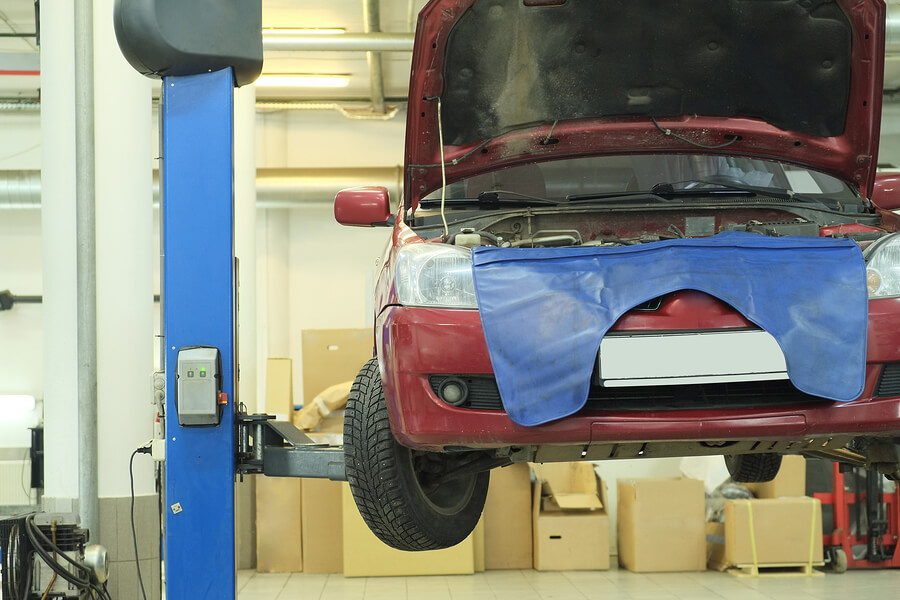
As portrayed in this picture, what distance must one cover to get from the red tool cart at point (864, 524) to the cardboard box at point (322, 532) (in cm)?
356

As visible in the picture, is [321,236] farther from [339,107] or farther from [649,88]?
[649,88]

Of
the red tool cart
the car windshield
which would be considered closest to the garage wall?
the red tool cart

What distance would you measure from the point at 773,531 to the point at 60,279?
492 cm

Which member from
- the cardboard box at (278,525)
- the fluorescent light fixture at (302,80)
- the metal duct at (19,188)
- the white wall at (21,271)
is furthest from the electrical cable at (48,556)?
the white wall at (21,271)

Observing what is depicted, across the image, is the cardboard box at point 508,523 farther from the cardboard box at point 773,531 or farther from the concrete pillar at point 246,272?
the concrete pillar at point 246,272

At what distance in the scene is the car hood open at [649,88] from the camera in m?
2.67

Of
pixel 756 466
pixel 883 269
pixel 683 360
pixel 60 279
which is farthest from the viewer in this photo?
pixel 60 279

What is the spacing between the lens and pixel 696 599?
5703 mm

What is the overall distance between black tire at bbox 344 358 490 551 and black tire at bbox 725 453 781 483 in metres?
1.48

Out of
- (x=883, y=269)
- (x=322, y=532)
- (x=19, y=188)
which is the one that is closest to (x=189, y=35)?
(x=883, y=269)

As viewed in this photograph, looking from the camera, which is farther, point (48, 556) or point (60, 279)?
point (60, 279)

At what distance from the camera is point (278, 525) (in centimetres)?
667

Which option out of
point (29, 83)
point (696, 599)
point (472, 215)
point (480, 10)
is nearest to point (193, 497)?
point (472, 215)

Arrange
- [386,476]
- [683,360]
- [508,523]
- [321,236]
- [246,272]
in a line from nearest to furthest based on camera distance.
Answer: [683,360] < [386,476] < [246,272] < [508,523] < [321,236]
